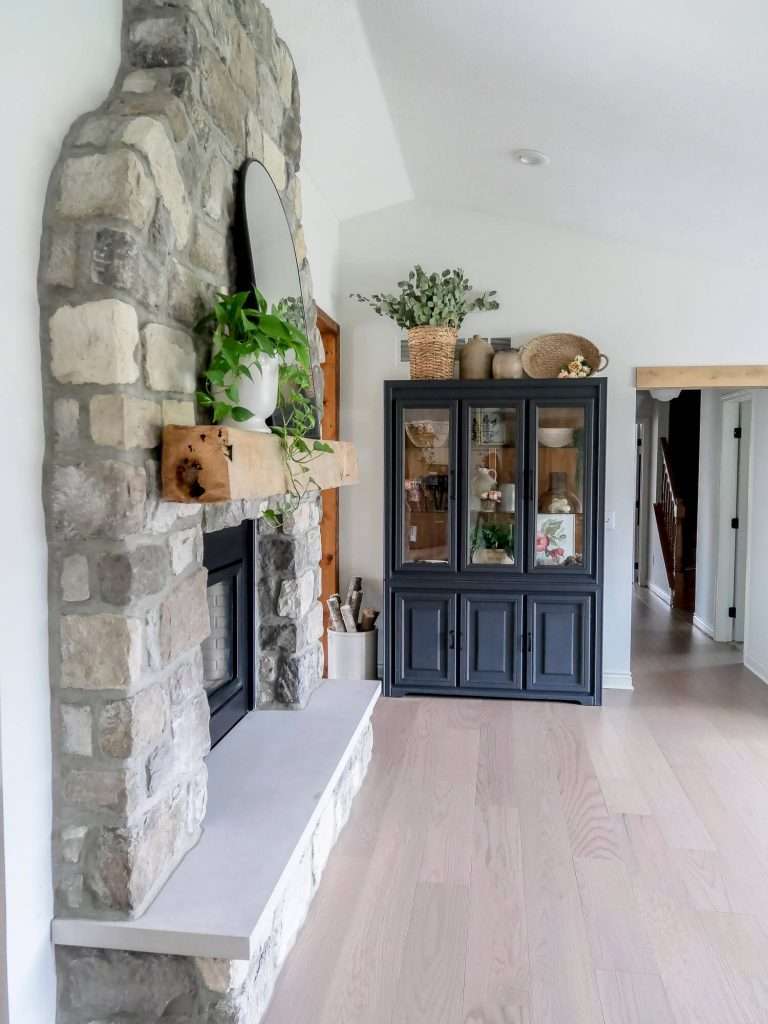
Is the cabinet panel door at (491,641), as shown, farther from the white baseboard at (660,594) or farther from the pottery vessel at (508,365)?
the white baseboard at (660,594)

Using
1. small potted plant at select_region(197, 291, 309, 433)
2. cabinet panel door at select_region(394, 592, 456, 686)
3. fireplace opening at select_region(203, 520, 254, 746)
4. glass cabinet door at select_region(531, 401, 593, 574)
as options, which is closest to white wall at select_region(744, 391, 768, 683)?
glass cabinet door at select_region(531, 401, 593, 574)

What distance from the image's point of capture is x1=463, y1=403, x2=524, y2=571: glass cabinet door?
4.46 metres

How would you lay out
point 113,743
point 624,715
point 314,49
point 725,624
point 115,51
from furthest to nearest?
point 725,624 → point 624,715 → point 314,49 → point 115,51 → point 113,743

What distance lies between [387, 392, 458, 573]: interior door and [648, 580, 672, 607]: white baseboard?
3.70m

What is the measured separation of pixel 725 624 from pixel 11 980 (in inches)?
213

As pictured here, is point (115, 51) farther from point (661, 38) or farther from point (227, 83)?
point (661, 38)

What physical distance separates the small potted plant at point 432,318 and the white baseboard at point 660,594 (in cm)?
404

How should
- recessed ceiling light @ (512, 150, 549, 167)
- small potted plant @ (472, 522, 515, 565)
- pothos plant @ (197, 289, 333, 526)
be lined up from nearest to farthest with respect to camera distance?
1. pothos plant @ (197, 289, 333, 526)
2. recessed ceiling light @ (512, 150, 549, 167)
3. small potted plant @ (472, 522, 515, 565)

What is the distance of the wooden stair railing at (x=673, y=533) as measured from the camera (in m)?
7.24

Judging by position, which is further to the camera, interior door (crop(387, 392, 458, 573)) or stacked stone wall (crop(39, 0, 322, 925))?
interior door (crop(387, 392, 458, 573))

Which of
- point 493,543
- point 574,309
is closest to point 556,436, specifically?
point 493,543

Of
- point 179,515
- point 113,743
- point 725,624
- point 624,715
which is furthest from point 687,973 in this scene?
point 725,624

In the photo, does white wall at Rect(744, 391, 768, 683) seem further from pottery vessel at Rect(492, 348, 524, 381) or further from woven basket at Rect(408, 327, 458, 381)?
woven basket at Rect(408, 327, 458, 381)

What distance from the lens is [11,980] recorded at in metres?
1.57
